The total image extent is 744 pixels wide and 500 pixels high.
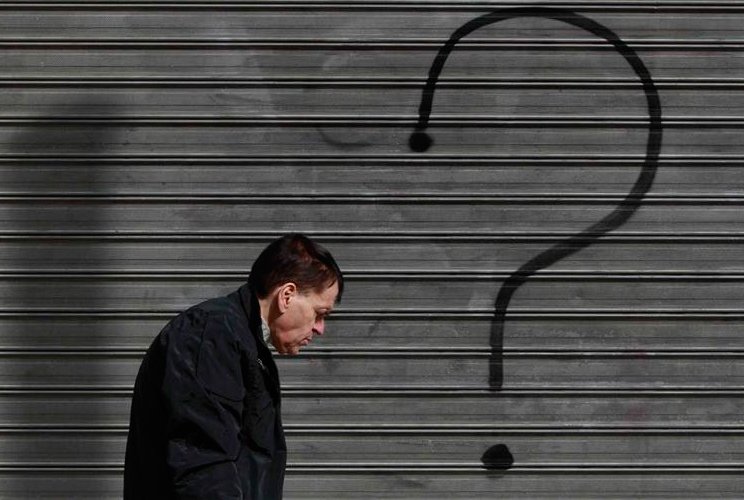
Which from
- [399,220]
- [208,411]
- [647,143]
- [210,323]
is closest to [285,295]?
[210,323]

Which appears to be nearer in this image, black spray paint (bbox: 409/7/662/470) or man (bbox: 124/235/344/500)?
man (bbox: 124/235/344/500)

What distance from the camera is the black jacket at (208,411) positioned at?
285 cm

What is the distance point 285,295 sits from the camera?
312 centimetres

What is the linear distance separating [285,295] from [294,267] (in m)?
0.08

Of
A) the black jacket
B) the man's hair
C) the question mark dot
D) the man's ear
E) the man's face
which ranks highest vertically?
the question mark dot

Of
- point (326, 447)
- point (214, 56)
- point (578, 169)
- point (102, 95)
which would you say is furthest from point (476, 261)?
point (102, 95)

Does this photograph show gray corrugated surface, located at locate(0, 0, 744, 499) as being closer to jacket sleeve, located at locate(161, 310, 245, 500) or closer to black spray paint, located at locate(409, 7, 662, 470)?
black spray paint, located at locate(409, 7, 662, 470)

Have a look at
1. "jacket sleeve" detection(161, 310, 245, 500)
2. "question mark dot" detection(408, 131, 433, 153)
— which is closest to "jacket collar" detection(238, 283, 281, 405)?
"jacket sleeve" detection(161, 310, 245, 500)

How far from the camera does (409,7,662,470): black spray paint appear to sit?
4.72 metres

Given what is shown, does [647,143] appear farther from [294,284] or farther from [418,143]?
[294,284]

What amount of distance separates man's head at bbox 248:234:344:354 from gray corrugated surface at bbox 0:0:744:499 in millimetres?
1572

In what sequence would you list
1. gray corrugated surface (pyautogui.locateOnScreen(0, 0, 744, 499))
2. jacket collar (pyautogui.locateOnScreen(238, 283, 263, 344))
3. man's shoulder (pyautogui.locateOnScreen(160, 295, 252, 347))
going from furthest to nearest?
1. gray corrugated surface (pyautogui.locateOnScreen(0, 0, 744, 499))
2. jacket collar (pyautogui.locateOnScreen(238, 283, 263, 344))
3. man's shoulder (pyautogui.locateOnScreen(160, 295, 252, 347))

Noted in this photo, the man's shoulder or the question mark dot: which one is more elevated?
the question mark dot

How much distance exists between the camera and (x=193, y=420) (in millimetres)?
2854
